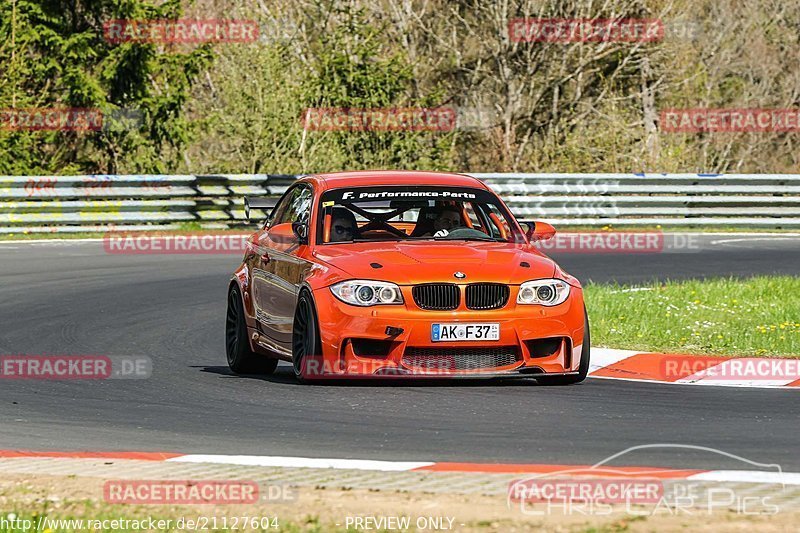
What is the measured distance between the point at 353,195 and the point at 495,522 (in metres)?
5.75

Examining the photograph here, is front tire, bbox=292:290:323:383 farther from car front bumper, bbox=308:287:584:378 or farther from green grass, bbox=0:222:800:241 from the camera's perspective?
green grass, bbox=0:222:800:241

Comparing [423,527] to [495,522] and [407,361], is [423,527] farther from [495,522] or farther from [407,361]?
[407,361]

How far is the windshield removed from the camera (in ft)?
37.0

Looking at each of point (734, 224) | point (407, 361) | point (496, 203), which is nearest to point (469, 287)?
point (407, 361)

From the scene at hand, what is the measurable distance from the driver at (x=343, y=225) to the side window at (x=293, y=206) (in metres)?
0.69

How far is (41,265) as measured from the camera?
21.1m

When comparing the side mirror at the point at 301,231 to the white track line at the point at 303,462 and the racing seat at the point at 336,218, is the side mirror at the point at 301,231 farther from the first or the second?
the white track line at the point at 303,462

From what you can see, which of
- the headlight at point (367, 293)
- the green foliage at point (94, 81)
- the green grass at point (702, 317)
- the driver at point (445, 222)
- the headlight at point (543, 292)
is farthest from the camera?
the green foliage at point (94, 81)

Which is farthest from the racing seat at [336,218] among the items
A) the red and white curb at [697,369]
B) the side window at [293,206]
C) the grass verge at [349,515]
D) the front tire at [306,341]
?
the grass verge at [349,515]

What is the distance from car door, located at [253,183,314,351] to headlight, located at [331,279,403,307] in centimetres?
61

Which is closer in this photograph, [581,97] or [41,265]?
[41,265]

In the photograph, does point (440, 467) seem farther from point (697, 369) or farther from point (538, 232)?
point (697, 369)

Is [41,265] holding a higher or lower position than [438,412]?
lower

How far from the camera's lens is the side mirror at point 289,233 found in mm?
11148
